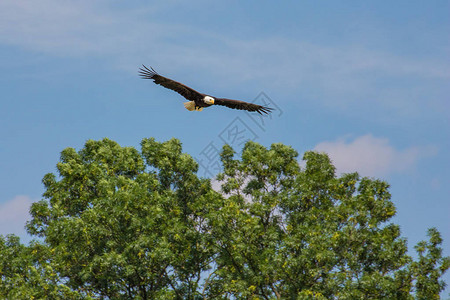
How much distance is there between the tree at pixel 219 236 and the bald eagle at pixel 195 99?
3913 mm

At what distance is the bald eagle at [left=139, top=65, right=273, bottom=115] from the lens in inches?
1000

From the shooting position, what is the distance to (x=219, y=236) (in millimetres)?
28031

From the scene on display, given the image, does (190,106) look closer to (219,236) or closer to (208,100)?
(208,100)

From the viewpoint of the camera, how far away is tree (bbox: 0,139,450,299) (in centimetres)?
2664

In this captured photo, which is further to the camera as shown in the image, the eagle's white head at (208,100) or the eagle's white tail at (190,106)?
the eagle's white tail at (190,106)

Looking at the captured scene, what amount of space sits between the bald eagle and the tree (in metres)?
3.91

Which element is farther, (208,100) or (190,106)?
(190,106)

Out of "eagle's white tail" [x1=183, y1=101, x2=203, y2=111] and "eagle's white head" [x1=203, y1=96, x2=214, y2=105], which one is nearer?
"eagle's white head" [x1=203, y1=96, x2=214, y2=105]

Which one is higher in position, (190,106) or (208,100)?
(190,106)

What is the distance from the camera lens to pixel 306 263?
2636cm

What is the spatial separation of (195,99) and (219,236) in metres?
5.44

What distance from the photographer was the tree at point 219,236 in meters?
26.6

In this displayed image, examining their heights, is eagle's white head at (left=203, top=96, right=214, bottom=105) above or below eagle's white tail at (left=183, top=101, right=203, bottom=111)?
below

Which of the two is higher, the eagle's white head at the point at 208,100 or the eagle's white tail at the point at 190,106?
the eagle's white tail at the point at 190,106
